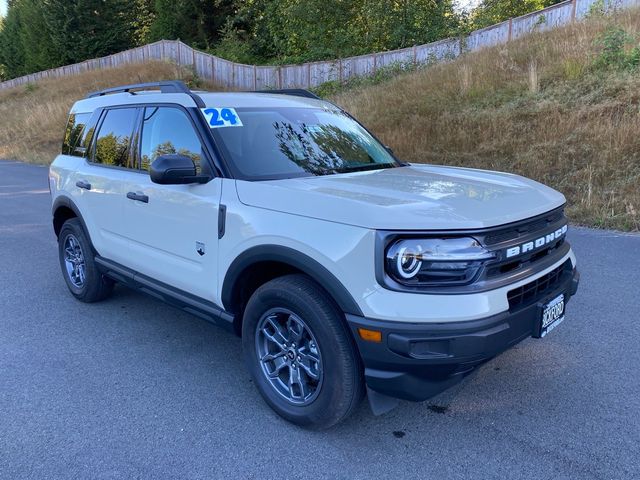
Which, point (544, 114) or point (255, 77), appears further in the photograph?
point (255, 77)

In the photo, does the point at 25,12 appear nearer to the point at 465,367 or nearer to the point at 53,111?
the point at 53,111

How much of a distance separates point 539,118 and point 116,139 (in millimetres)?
8339

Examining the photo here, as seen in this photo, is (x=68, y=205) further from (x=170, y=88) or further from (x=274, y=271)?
(x=274, y=271)

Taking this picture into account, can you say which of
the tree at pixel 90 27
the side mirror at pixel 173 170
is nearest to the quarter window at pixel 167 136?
the side mirror at pixel 173 170

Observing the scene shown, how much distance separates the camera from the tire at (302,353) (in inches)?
105

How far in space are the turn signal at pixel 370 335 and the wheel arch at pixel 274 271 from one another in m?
0.08

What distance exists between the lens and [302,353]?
2947 millimetres

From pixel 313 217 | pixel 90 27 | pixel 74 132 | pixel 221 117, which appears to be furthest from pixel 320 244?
pixel 90 27

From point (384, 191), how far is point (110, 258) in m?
2.69

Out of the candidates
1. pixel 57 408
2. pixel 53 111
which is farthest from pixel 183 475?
pixel 53 111

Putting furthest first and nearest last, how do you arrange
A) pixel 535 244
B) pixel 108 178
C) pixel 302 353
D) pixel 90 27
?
1. pixel 90 27
2. pixel 108 178
3. pixel 302 353
4. pixel 535 244

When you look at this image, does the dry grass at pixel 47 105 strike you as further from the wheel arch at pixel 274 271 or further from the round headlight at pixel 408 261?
the round headlight at pixel 408 261

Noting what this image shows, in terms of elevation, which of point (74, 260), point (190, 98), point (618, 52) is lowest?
point (74, 260)

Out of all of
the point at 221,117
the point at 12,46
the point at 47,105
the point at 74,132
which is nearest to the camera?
the point at 221,117
